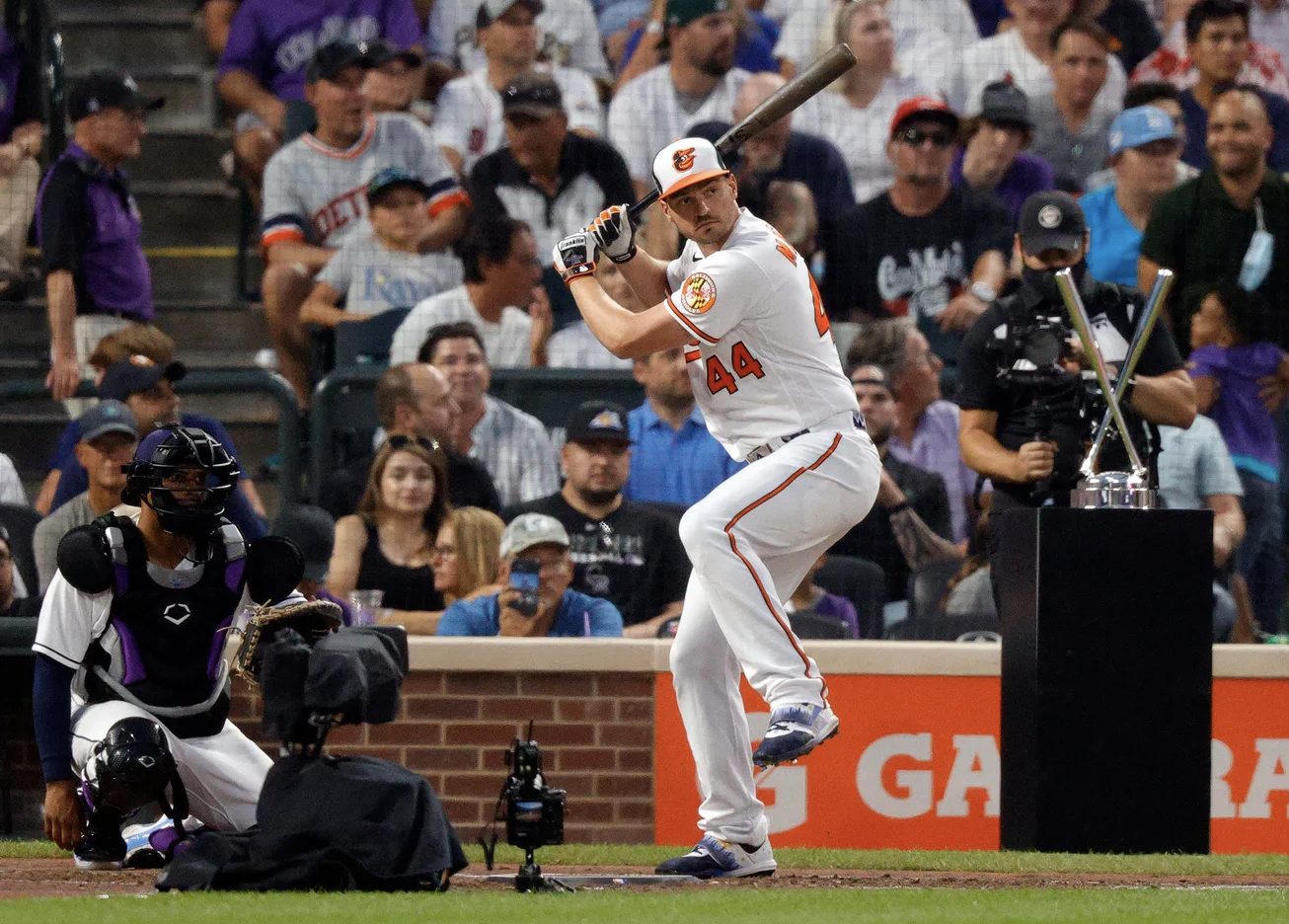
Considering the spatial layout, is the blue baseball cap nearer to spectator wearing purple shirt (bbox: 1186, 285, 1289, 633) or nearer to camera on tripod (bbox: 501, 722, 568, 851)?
spectator wearing purple shirt (bbox: 1186, 285, 1289, 633)

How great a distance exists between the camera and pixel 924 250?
891cm

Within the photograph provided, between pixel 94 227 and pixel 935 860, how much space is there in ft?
15.6

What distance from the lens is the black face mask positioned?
6.65 metres

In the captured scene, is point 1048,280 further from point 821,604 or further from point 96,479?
point 96,479

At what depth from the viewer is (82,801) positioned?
5.36m

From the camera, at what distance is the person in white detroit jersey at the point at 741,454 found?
17.3 feet

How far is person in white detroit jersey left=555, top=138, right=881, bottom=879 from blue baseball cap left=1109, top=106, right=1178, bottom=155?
13.5 feet

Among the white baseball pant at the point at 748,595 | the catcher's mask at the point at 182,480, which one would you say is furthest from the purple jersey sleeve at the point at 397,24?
the white baseball pant at the point at 748,595

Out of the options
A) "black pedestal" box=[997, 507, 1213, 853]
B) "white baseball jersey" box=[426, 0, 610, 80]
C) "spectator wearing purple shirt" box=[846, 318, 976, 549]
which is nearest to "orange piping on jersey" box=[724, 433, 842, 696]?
"black pedestal" box=[997, 507, 1213, 853]

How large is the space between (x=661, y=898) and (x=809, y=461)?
4.09 feet

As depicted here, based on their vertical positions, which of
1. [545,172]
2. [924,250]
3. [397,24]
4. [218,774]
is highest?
[397,24]

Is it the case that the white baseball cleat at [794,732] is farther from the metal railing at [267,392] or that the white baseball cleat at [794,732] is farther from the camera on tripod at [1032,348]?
the metal railing at [267,392]

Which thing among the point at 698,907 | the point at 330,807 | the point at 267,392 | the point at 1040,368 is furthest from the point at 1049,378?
the point at 267,392

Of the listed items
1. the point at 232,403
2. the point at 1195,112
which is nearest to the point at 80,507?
the point at 232,403
